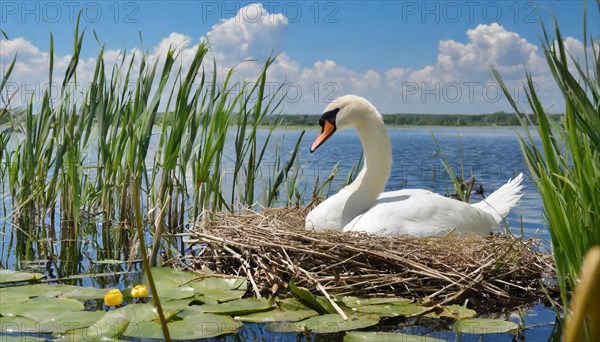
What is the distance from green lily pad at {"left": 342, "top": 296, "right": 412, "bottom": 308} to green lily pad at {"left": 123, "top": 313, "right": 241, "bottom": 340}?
663 millimetres

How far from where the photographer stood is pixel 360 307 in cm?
359

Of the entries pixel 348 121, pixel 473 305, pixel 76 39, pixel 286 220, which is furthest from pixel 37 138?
pixel 473 305

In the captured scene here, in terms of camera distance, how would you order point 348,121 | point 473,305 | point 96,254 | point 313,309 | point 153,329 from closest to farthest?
1. point 153,329
2. point 313,309
3. point 473,305
4. point 348,121
5. point 96,254

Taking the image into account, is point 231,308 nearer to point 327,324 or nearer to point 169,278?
point 327,324

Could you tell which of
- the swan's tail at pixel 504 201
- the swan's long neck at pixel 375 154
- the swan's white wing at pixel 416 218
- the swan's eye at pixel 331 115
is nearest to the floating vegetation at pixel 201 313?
the swan's white wing at pixel 416 218

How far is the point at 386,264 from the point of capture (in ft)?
13.0

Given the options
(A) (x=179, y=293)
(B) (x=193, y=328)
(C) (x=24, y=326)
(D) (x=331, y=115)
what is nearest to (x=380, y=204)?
(D) (x=331, y=115)

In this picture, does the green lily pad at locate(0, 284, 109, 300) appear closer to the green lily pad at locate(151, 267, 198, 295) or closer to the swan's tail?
the green lily pad at locate(151, 267, 198, 295)

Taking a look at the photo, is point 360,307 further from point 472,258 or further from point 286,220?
point 286,220

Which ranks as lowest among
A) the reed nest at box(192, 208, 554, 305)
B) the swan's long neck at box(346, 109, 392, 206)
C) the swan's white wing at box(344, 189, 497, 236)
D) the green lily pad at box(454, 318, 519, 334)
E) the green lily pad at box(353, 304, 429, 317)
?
the green lily pad at box(454, 318, 519, 334)

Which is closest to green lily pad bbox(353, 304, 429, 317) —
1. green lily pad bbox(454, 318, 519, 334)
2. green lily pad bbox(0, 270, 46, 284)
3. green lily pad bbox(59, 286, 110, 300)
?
green lily pad bbox(454, 318, 519, 334)

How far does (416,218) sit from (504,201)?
3.71 feet

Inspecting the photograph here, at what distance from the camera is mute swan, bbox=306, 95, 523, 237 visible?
4391 mm

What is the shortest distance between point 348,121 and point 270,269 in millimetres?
1456
